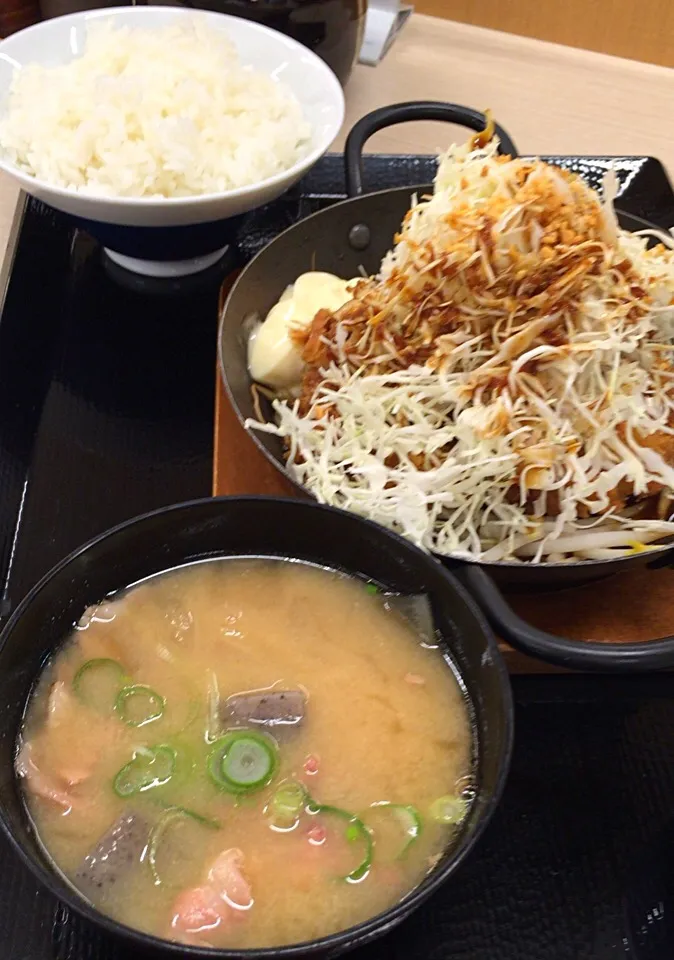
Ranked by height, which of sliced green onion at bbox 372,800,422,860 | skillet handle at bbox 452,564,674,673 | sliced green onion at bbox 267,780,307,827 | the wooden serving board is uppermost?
skillet handle at bbox 452,564,674,673

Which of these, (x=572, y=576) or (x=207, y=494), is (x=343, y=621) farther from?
(x=207, y=494)

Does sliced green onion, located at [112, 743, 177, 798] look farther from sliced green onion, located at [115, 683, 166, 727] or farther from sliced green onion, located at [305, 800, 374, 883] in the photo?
sliced green onion, located at [305, 800, 374, 883]

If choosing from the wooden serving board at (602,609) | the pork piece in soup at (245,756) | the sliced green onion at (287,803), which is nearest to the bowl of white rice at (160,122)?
the wooden serving board at (602,609)

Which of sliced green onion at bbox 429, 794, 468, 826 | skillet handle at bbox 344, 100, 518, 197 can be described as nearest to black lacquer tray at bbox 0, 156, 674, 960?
sliced green onion at bbox 429, 794, 468, 826

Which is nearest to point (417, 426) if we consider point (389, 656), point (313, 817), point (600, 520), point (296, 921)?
point (600, 520)

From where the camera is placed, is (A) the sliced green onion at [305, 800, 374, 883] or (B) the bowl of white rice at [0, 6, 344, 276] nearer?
(A) the sliced green onion at [305, 800, 374, 883]

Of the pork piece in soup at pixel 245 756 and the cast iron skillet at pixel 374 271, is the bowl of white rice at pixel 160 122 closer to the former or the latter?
the cast iron skillet at pixel 374 271

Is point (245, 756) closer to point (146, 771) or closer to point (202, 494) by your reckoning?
point (146, 771)

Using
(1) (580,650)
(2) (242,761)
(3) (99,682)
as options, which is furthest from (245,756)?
(1) (580,650)
